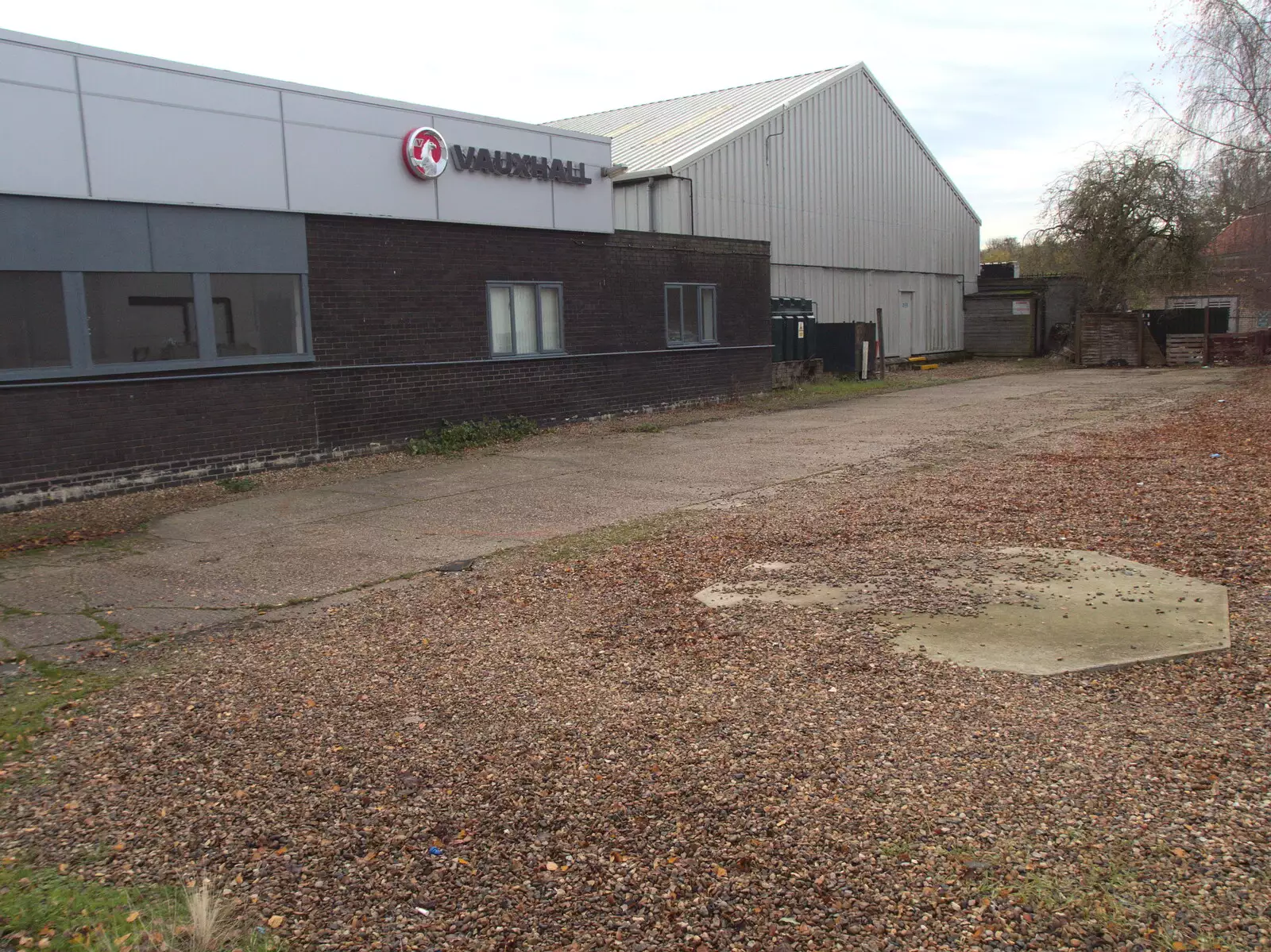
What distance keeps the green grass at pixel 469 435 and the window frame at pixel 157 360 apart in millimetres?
2109

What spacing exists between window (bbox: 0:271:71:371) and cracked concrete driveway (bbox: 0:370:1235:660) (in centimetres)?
222

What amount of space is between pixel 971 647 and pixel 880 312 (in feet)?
83.6

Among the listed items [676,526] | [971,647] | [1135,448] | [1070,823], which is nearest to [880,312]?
[1135,448]

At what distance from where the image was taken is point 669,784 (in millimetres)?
3762

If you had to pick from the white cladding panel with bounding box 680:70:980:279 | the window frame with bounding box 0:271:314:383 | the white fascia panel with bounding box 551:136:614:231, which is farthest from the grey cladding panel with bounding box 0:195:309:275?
the white cladding panel with bounding box 680:70:980:279

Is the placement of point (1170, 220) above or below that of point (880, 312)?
above

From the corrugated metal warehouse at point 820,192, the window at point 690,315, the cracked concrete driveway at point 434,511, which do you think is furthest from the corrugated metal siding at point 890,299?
the cracked concrete driveway at point 434,511

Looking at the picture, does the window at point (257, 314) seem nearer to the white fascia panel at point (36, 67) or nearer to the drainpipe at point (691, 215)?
the white fascia panel at point (36, 67)

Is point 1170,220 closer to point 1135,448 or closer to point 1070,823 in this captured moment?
point 1135,448

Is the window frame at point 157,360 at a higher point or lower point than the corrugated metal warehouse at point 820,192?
lower

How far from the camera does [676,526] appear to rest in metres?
8.62

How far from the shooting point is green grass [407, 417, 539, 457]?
45.7 feet

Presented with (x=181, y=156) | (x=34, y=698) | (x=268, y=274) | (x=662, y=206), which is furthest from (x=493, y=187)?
(x=34, y=698)

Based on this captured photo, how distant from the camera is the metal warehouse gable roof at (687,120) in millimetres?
22734
